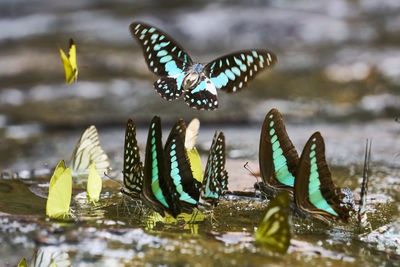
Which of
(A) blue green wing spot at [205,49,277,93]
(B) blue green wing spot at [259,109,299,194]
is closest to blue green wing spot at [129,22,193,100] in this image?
(A) blue green wing spot at [205,49,277,93]

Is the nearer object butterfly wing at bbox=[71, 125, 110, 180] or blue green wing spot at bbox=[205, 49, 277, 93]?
blue green wing spot at bbox=[205, 49, 277, 93]

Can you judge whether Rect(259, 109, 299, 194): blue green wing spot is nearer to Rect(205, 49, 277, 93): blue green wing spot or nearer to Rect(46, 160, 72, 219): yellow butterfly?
Rect(205, 49, 277, 93): blue green wing spot

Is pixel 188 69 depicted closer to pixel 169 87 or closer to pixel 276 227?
pixel 169 87

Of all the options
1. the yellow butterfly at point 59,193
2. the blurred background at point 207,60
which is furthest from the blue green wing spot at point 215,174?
the blurred background at point 207,60

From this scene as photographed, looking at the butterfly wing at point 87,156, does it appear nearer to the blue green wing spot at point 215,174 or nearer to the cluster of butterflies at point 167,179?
the cluster of butterflies at point 167,179

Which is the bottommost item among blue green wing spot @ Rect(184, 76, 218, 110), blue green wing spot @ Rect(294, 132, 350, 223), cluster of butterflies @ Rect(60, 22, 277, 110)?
blue green wing spot @ Rect(294, 132, 350, 223)

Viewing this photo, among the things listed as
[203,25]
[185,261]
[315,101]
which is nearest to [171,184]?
[185,261]
